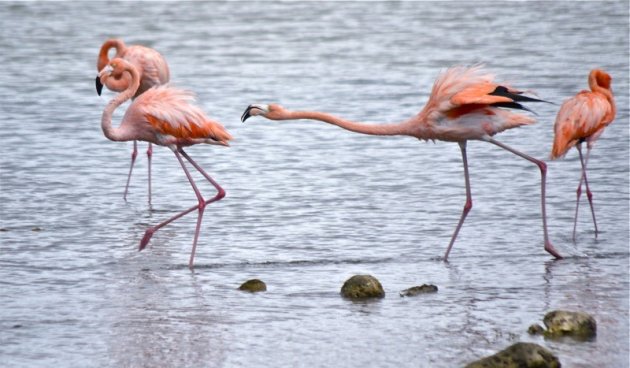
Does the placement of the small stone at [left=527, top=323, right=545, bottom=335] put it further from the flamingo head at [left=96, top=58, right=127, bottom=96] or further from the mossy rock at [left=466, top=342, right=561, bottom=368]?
the flamingo head at [left=96, top=58, right=127, bottom=96]

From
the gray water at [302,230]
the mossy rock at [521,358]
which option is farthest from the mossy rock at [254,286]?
the mossy rock at [521,358]

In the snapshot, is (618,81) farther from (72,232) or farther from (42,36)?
(42,36)

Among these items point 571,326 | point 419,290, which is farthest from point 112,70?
point 571,326

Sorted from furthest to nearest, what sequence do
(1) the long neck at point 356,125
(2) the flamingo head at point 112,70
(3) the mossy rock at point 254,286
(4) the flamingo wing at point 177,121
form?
(2) the flamingo head at point 112,70 → (4) the flamingo wing at point 177,121 → (1) the long neck at point 356,125 → (3) the mossy rock at point 254,286

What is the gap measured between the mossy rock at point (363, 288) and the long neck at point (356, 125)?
119 centimetres

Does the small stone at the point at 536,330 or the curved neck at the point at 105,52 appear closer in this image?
the small stone at the point at 536,330

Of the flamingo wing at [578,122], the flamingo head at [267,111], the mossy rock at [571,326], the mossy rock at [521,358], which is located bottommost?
the mossy rock at [571,326]

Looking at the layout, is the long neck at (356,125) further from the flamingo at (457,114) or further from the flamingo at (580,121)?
the flamingo at (580,121)

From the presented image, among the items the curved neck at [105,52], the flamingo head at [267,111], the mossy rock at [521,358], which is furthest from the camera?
the curved neck at [105,52]

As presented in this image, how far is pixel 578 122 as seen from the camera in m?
8.49

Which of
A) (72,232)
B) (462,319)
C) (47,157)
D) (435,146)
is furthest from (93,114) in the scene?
(462,319)

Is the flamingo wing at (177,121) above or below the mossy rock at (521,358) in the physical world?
above

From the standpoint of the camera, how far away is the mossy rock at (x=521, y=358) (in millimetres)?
5402

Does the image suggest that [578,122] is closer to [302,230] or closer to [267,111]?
[302,230]
